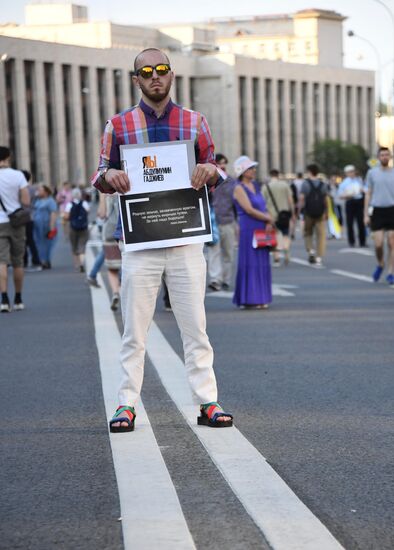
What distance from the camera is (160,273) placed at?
7203mm

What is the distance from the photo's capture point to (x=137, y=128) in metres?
7.05

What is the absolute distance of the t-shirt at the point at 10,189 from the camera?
15.8 m

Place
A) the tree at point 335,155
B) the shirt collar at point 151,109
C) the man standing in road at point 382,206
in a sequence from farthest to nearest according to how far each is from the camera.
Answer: the tree at point 335,155
the man standing in road at point 382,206
the shirt collar at point 151,109

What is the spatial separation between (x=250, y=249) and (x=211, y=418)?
8746 mm

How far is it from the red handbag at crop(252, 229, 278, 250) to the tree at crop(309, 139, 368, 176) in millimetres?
132666

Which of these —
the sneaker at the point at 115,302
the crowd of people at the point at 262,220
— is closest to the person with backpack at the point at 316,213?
the crowd of people at the point at 262,220

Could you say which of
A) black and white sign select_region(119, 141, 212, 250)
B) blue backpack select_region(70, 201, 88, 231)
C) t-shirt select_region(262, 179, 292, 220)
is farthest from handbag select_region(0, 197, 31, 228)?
blue backpack select_region(70, 201, 88, 231)

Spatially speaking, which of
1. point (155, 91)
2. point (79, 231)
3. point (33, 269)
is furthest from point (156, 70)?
point (33, 269)

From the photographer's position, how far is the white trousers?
7.17m

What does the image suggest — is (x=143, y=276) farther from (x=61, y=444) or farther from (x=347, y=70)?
(x=347, y=70)

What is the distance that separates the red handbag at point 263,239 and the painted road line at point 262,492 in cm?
771

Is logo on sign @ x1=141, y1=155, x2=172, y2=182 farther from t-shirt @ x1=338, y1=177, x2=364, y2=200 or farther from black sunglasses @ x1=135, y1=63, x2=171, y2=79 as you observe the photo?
t-shirt @ x1=338, y1=177, x2=364, y2=200

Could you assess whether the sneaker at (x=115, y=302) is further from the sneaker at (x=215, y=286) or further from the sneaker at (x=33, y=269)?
the sneaker at (x=33, y=269)

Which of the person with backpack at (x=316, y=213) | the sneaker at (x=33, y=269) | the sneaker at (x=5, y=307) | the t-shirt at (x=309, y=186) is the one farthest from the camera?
the sneaker at (x=33, y=269)
